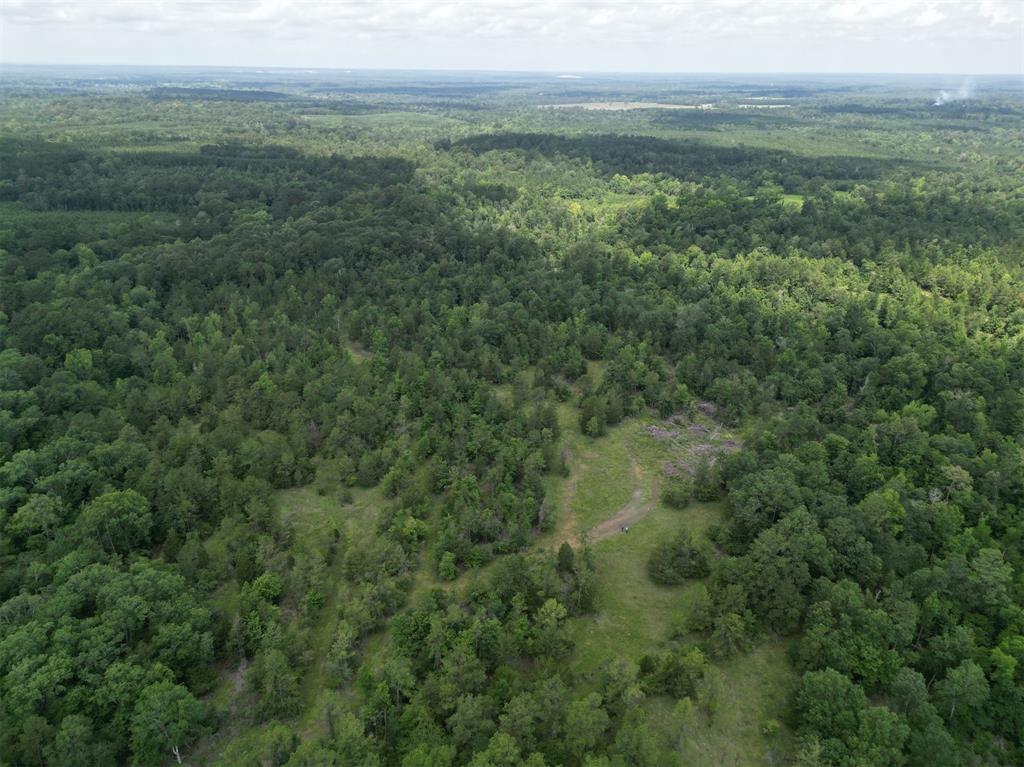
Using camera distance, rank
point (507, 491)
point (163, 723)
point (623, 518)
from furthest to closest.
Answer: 1. point (623, 518)
2. point (507, 491)
3. point (163, 723)

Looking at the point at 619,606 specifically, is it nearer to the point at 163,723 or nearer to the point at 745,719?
the point at 745,719

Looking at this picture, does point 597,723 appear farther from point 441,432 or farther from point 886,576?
point 441,432

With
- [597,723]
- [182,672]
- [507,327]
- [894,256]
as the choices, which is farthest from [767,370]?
[182,672]

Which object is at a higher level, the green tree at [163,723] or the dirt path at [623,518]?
the green tree at [163,723]

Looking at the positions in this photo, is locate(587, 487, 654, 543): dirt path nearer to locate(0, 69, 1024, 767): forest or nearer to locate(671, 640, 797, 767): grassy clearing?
locate(0, 69, 1024, 767): forest

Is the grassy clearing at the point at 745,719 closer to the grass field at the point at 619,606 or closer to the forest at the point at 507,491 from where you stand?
the grass field at the point at 619,606

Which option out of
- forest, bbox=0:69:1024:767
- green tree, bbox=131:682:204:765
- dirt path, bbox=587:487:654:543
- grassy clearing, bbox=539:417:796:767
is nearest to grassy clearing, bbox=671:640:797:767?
grassy clearing, bbox=539:417:796:767

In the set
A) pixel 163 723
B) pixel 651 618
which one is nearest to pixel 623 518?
pixel 651 618

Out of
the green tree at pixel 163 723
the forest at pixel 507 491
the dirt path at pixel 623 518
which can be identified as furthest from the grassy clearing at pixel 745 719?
the green tree at pixel 163 723
